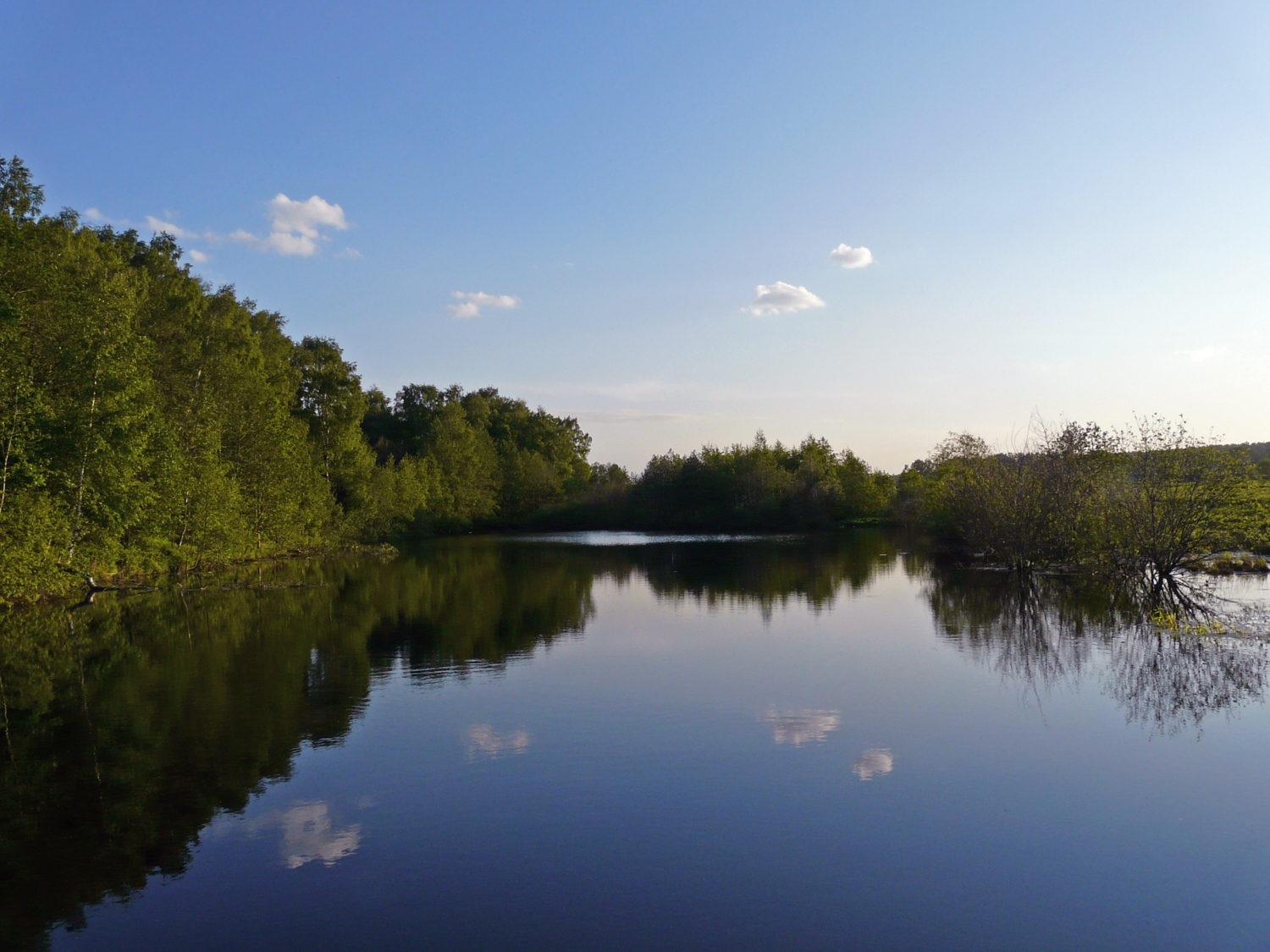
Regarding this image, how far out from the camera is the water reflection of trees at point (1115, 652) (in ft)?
38.1

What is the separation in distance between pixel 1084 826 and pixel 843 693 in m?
5.02

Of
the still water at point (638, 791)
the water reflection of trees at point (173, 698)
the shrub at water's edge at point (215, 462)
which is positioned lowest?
the still water at point (638, 791)

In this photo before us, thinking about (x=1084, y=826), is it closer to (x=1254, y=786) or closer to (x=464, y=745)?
(x=1254, y=786)

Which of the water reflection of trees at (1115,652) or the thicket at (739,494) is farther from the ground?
the thicket at (739,494)

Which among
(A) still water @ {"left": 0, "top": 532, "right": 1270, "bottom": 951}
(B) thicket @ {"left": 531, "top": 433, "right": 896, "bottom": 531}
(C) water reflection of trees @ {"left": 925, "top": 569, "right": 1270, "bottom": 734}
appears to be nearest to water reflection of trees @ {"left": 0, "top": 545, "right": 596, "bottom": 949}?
(A) still water @ {"left": 0, "top": 532, "right": 1270, "bottom": 951}

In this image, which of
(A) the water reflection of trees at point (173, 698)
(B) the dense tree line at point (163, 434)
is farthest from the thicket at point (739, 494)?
(A) the water reflection of trees at point (173, 698)

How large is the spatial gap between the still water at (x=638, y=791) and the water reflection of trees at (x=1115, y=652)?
0.10 meters

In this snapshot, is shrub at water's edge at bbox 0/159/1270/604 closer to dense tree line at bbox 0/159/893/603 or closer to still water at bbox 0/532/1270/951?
dense tree line at bbox 0/159/893/603

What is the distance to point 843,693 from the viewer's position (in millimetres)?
12359

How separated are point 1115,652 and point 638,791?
1107 centimetres

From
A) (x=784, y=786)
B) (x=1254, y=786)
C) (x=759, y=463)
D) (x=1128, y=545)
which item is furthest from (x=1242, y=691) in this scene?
(x=759, y=463)

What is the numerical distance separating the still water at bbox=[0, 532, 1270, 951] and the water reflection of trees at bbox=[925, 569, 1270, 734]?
10 centimetres

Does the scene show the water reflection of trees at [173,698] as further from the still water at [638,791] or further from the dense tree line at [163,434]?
the dense tree line at [163,434]

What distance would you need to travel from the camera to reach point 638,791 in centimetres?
836
